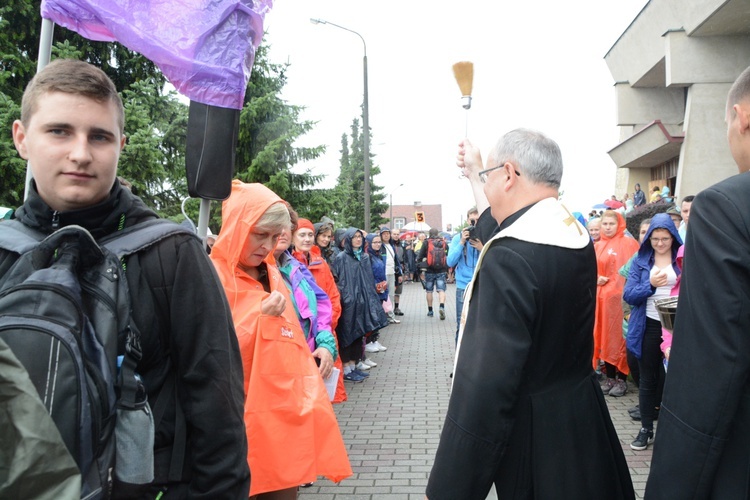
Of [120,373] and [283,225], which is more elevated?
[283,225]

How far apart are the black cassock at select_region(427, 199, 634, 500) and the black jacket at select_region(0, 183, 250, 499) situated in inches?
29.4

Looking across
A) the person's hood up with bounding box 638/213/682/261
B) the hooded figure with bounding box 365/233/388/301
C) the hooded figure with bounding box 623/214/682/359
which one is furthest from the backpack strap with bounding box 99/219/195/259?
the hooded figure with bounding box 365/233/388/301

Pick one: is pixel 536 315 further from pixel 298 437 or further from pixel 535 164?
pixel 298 437

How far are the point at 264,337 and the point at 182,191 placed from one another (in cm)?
890

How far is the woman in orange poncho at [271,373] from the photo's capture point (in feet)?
9.44

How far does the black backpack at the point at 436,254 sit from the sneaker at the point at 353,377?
6.68 m

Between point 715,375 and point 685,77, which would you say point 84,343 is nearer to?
point 715,375

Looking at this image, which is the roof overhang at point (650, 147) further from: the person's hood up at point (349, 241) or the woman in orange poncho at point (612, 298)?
the person's hood up at point (349, 241)

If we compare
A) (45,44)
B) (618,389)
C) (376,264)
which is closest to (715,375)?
(45,44)

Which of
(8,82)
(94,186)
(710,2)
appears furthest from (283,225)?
(710,2)

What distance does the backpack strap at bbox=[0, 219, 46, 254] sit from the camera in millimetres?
1616

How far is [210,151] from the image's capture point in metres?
2.42

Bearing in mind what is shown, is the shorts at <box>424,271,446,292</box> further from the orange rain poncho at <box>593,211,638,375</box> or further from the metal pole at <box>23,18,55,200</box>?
the metal pole at <box>23,18,55,200</box>

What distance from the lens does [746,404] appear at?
5.81ft
